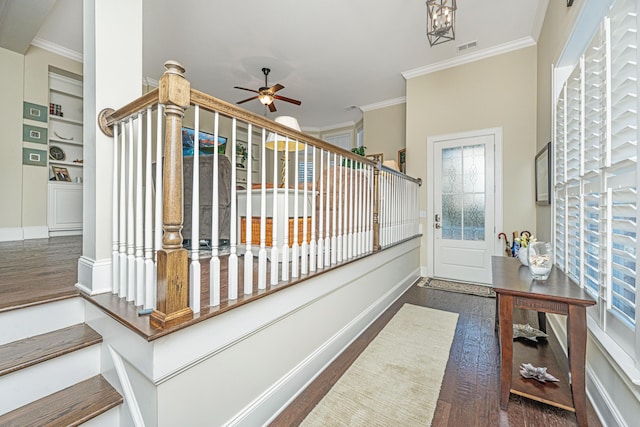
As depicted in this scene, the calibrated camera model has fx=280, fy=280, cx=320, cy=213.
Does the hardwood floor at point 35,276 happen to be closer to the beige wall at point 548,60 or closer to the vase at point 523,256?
the vase at point 523,256

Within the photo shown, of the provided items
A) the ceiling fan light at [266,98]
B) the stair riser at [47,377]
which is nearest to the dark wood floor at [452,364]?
the stair riser at [47,377]

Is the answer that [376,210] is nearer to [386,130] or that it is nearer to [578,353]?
[578,353]

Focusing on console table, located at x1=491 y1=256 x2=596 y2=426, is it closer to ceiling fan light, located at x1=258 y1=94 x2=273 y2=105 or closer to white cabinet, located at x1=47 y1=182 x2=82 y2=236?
ceiling fan light, located at x1=258 y1=94 x2=273 y2=105

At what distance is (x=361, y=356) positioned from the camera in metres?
2.09

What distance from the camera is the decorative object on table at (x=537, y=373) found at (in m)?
1.63

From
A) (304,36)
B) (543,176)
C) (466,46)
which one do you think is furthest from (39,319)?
(466,46)

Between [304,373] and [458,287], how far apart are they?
2935mm

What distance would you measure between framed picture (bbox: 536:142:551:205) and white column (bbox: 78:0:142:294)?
3.61 metres

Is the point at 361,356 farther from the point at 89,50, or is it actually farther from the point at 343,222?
the point at 89,50

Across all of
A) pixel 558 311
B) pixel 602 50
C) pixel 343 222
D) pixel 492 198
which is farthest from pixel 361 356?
pixel 492 198

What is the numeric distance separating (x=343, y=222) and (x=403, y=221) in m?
1.69

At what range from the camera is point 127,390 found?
1.15 m

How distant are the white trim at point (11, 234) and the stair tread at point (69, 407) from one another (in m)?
4.04

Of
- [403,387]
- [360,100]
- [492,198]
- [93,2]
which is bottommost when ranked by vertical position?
[403,387]
